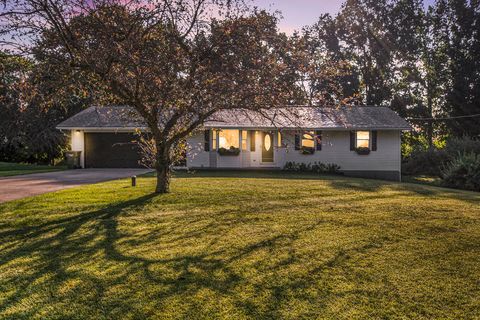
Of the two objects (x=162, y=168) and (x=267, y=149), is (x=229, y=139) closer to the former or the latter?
(x=267, y=149)

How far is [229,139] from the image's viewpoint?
849 inches

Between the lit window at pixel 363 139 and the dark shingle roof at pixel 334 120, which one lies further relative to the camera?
the lit window at pixel 363 139

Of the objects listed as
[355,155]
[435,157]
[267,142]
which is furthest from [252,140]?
[435,157]

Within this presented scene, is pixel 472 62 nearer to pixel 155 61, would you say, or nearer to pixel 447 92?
pixel 447 92

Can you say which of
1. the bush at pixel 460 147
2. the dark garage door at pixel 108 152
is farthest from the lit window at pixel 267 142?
the bush at pixel 460 147

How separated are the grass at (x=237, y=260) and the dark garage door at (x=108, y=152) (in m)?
13.4

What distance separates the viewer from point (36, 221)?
7.09 metres

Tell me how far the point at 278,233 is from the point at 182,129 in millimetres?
4922

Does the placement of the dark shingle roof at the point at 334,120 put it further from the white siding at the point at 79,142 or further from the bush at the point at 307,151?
the white siding at the point at 79,142

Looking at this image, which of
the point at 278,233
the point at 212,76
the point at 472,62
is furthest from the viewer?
the point at 472,62

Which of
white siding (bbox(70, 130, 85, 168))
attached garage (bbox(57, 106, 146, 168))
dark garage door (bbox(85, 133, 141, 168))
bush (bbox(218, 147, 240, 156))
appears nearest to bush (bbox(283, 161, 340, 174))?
bush (bbox(218, 147, 240, 156))

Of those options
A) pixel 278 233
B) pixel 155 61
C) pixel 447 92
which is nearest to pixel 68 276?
pixel 278 233

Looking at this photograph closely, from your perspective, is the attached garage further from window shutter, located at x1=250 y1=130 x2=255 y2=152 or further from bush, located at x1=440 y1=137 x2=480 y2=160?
bush, located at x1=440 y1=137 x2=480 y2=160

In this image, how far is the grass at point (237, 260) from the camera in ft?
11.5
